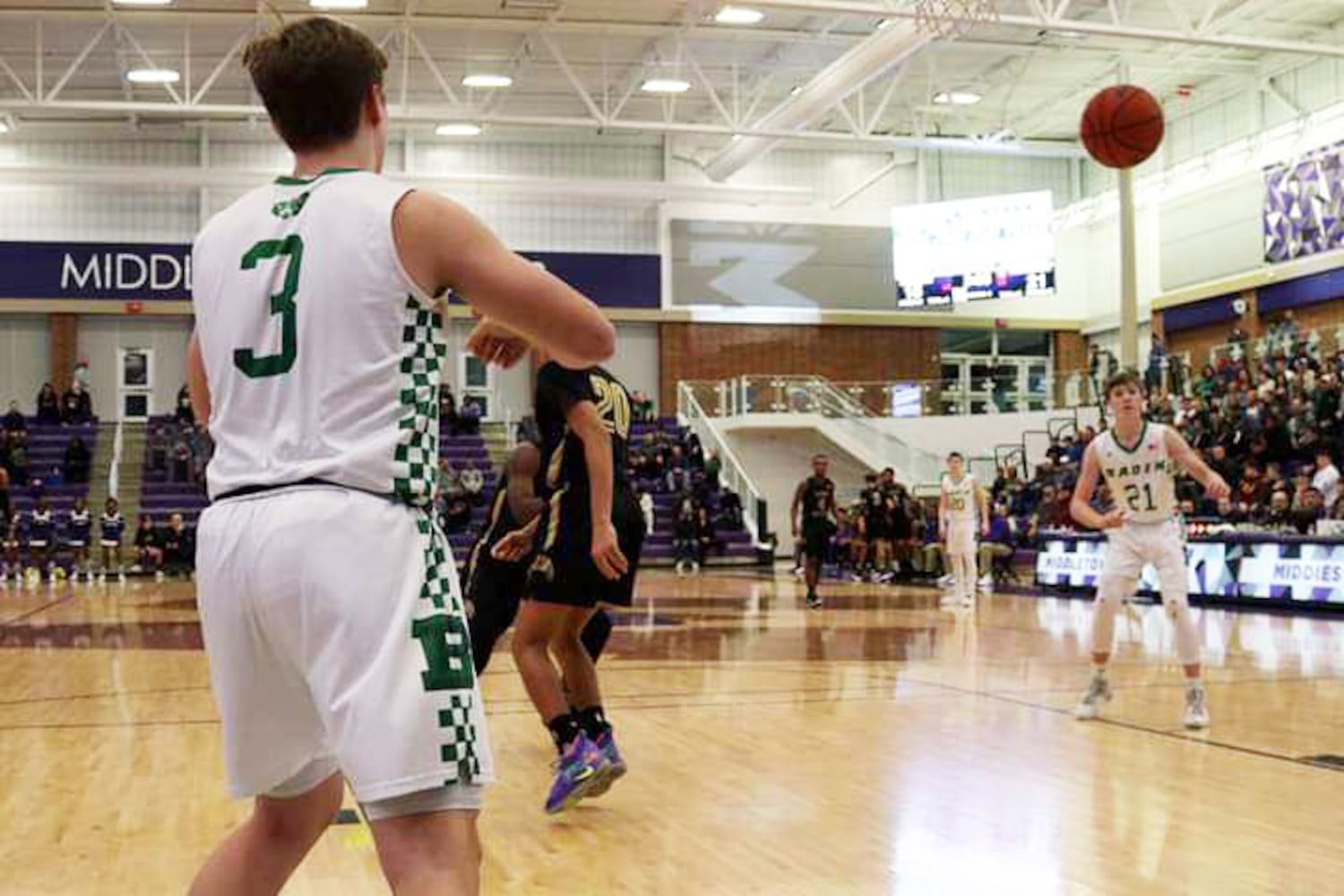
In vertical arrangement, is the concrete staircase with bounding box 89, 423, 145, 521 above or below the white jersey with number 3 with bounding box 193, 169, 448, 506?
above

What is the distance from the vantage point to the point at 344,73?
2324mm

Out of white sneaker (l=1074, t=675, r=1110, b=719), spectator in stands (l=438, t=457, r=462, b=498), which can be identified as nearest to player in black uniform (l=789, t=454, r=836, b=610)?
white sneaker (l=1074, t=675, r=1110, b=719)

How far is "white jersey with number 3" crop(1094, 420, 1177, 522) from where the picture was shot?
24.7 ft

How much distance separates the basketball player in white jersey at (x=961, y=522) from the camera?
55.7 ft

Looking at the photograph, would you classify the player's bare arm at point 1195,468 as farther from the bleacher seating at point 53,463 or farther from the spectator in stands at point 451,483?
the bleacher seating at point 53,463

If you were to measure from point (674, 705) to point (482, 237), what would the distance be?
19.7 feet

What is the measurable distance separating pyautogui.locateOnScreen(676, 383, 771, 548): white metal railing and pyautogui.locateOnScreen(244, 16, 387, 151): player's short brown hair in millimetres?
25556

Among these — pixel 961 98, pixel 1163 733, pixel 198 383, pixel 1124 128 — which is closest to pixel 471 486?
pixel 961 98

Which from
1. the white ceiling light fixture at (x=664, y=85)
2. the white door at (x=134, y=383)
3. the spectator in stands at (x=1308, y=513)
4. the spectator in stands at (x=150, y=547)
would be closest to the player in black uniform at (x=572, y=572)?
the spectator in stands at (x=1308, y=513)

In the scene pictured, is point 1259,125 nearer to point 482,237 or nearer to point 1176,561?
point 1176,561

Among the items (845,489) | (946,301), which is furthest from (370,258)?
(946,301)

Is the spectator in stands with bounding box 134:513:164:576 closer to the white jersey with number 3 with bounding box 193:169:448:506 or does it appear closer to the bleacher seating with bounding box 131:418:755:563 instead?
the bleacher seating with bounding box 131:418:755:563

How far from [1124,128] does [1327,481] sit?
438cm

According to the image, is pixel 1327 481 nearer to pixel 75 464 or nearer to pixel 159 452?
pixel 159 452
